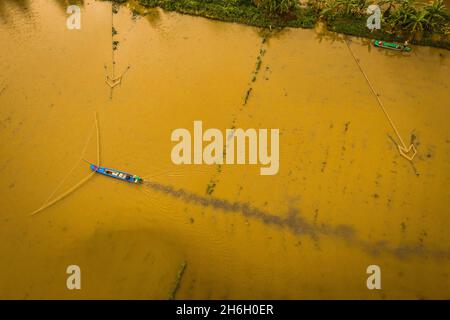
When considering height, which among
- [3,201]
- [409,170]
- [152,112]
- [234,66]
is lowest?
[3,201]

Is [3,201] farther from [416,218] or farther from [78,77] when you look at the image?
[416,218]

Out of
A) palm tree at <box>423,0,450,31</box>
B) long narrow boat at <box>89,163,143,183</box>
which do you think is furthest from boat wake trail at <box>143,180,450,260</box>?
palm tree at <box>423,0,450,31</box>

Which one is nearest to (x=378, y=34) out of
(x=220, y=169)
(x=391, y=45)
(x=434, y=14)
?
(x=391, y=45)

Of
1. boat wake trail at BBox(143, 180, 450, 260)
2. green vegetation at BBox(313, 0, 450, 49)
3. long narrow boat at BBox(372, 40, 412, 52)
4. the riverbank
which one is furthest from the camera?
the riverbank

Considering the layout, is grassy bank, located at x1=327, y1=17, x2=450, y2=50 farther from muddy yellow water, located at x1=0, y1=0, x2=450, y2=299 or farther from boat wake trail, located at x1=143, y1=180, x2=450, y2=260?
boat wake trail, located at x1=143, y1=180, x2=450, y2=260

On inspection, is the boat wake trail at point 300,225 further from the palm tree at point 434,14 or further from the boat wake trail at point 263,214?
the palm tree at point 434,14

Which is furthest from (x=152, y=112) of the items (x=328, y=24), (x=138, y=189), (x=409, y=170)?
(x=409, y=170)
